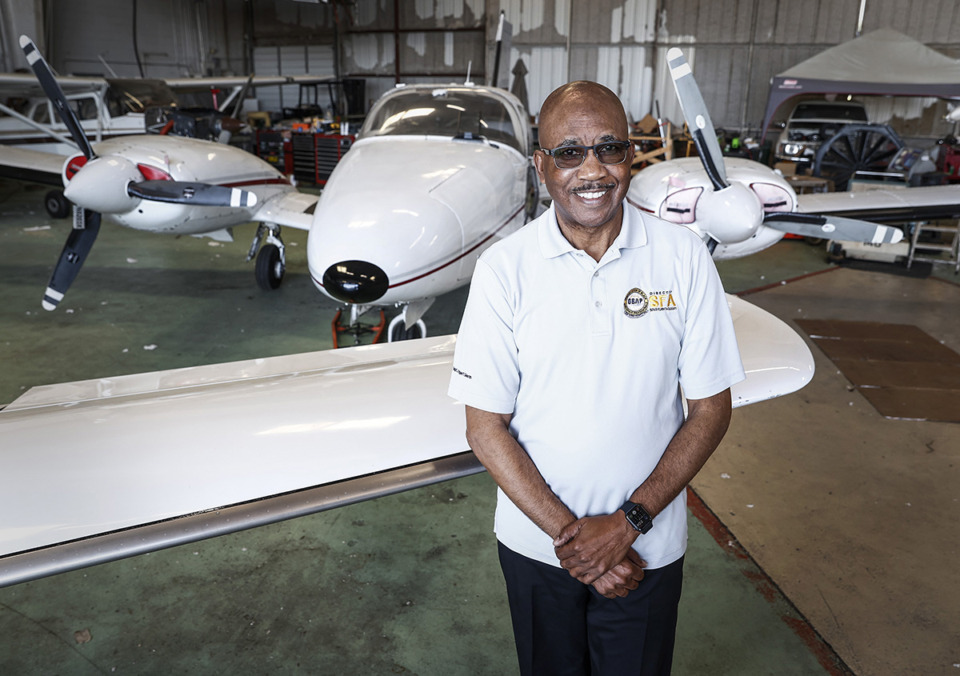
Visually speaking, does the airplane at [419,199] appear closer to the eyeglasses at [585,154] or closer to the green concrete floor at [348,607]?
the green concrete floor at [348,607]

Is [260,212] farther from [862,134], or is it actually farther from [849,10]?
[849,10]

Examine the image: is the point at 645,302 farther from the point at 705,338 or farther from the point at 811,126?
the point at 811,126

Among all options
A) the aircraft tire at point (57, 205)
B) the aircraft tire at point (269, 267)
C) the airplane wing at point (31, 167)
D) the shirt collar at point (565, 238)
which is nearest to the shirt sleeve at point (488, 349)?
the shirt collar at point (565, 238)

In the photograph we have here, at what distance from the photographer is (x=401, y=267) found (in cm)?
405

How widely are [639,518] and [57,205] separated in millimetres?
13211

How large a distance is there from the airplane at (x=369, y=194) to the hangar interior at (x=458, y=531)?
1045 millimetres

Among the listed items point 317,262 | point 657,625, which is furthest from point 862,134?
point 657,625

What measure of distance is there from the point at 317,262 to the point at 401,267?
52 centimetres

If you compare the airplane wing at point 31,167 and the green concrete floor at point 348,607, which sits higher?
the airplane wing at point 31,167

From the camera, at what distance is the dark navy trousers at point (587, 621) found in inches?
66.9

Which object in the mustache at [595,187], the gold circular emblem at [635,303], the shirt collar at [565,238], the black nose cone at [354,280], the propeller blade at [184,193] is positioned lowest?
the black nose cone at [354,280]

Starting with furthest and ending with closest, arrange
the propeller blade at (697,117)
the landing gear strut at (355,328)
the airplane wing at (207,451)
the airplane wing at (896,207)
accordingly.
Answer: the airplane wing at (896,207)
the landing gear strut at (355,328)
the propeller blade at (697,117)
the airplane wing at (207,451)

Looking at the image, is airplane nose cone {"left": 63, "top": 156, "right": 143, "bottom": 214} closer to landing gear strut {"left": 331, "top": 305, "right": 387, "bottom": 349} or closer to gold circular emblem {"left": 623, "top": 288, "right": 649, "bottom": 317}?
landing gear strut {"left": 331, "top": 305, "right": 387, "bottom": 349}

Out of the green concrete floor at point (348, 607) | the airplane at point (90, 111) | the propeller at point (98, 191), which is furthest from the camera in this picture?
the airplane at point (90, 111)
